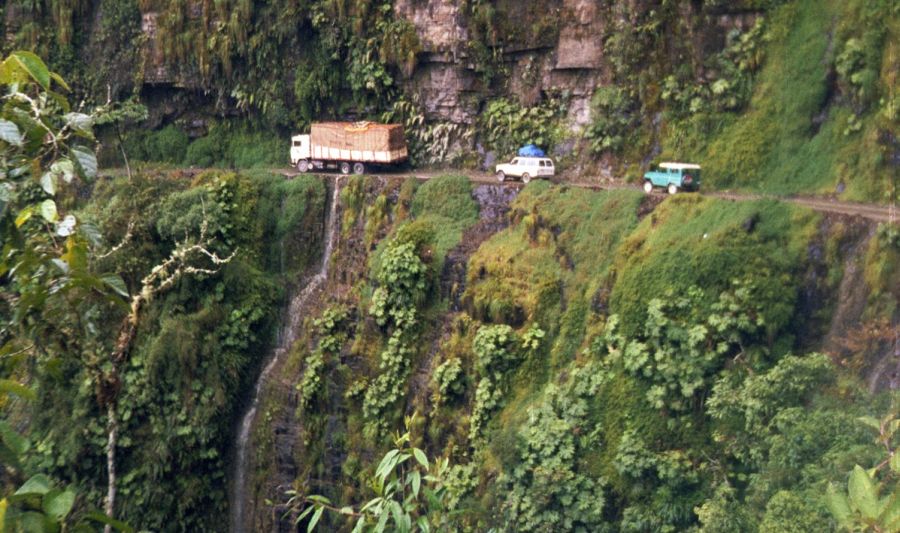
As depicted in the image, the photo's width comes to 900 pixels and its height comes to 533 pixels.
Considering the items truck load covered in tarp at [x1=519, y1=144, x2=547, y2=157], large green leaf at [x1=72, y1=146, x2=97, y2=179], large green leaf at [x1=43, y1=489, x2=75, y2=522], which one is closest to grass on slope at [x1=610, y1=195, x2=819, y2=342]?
truck load covered in tarp at [x1=519, y1=144, x2=547, y2=157]

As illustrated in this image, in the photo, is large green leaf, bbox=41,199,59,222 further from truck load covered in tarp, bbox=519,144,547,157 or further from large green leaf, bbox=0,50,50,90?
truck load covered in tarp, bbox=519,144,547,157

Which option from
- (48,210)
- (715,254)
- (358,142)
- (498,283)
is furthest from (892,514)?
(358,142)

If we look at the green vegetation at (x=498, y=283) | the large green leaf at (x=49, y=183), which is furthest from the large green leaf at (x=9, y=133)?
the green vegetation at (x=498, y=283)

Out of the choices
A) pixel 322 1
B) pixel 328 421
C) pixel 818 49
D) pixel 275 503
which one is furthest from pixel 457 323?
pixel 322 1

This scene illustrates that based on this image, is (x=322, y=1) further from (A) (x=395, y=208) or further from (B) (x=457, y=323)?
(B) (x=457, y=323)

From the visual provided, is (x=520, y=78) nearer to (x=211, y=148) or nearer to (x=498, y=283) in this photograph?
(x=498, y=283)
